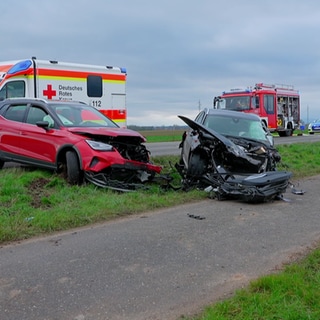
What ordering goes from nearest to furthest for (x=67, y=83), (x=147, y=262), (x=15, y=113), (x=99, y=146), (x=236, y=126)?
(x=147, y=262), (x=99, y=146), (x=15, y=113), (x=236, y=126), (x=67, y=83)

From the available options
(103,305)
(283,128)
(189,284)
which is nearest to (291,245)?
(189,284)

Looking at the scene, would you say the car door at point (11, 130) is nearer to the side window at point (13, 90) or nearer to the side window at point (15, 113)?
the side window at point (15, 113)

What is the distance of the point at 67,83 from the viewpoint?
47.7 feet

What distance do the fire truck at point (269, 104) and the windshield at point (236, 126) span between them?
51.1 ft

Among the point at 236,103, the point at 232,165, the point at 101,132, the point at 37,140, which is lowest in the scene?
the point at 232,165

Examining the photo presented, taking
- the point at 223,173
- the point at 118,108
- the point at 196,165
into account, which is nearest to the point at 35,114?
the point at 196,165

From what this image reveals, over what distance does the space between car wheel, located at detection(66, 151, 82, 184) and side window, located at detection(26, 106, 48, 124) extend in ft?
5.08

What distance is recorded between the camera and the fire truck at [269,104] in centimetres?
2641

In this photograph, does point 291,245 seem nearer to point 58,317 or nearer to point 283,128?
point 58,317

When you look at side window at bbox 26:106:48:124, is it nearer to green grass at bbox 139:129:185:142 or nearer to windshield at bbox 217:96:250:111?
green grass at bbox 139:129:185:142

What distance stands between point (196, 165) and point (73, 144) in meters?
2.50

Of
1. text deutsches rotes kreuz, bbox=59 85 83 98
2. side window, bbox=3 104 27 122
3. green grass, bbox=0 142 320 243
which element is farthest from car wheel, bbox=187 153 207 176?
text deutsches rotes kreuz, bbox=59 85 83 98

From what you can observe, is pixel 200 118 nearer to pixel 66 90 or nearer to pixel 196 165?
pixel 196 165

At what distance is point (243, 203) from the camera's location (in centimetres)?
748
